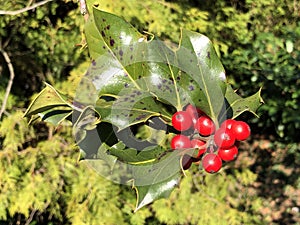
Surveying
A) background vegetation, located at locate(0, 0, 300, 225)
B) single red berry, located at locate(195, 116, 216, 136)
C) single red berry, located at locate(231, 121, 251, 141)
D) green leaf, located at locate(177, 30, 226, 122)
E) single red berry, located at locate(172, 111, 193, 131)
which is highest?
green leaf, located at locate(177, 30, 226, 122)

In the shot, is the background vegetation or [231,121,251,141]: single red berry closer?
[231,121,251,141]: single red berry

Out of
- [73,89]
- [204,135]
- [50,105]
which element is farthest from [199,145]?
[73,89]

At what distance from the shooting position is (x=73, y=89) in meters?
2.31

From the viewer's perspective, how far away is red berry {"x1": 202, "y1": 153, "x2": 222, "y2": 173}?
0.69 metres

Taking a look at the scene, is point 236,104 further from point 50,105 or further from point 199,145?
point 50,105

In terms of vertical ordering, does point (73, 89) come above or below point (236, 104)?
below

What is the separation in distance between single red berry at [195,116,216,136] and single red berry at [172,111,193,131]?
2cm

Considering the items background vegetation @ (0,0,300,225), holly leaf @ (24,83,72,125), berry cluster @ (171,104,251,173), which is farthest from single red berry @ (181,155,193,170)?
background vegetation @ (0,0,300,225)

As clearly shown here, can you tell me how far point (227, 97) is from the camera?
696 mm

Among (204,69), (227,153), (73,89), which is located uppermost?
(204,69)

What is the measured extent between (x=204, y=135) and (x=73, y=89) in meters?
1.70

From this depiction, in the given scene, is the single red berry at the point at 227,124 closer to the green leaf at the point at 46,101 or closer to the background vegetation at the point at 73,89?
the green leaf at the point at 46,101

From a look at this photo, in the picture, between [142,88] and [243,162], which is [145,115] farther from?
[243,162]

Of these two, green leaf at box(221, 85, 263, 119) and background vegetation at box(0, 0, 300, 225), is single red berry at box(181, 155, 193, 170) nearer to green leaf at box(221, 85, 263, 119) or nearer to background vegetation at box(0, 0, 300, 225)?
green leaf at box(221, 85, 263, 119)
